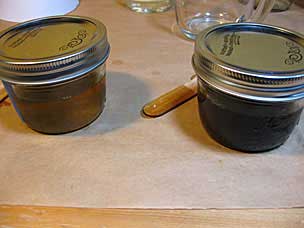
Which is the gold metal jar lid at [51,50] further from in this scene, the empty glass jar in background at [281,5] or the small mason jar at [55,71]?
the empty glass jar in background at [281,5]

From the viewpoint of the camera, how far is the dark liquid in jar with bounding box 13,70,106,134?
1.07 ft

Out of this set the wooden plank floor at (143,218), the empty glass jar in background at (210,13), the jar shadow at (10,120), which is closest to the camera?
the wooden plank floor at (143,218)

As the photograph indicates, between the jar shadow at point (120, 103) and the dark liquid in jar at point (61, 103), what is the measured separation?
15 millimetres

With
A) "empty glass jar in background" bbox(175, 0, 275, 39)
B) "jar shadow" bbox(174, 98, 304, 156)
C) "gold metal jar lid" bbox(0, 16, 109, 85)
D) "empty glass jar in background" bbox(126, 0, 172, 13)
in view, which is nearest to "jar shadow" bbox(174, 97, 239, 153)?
"jar shadow" bbox(174, 98, 304, 156)

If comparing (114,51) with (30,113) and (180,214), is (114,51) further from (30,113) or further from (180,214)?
(180,214)

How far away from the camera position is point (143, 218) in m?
0.27

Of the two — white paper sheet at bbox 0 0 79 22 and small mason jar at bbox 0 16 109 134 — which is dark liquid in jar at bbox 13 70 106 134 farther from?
white paper sheet at bbox 0 0 79 22

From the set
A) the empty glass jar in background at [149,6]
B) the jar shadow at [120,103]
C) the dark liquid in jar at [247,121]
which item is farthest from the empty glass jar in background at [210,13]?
the dark liquid in jar at [247,121]

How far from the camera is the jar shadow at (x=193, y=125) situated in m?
0.34

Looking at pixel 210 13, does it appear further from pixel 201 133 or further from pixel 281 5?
pixel 201 133

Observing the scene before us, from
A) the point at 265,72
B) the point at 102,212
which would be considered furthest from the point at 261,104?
the point at 102,212

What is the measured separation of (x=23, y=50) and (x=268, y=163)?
0.27 m

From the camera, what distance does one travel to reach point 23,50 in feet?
1.07

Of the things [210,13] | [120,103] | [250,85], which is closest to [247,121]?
[250,85]
